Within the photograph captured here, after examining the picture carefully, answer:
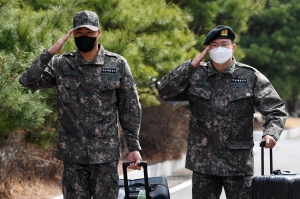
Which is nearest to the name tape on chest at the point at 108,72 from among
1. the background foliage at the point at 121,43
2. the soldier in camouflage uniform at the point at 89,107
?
the soldier in camouflage uniform at the point at 89,107

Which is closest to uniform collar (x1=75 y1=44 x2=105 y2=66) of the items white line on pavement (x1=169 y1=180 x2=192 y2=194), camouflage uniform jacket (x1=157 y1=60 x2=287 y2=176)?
camouflage uniform jacket (x1=157 y1=60 x2=287 y2=176)

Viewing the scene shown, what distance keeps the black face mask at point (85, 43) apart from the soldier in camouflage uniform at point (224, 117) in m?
0.65

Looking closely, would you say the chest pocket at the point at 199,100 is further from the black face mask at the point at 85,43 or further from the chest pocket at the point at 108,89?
the black face mask at the point at 85,43

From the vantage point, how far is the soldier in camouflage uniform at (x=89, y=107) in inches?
227

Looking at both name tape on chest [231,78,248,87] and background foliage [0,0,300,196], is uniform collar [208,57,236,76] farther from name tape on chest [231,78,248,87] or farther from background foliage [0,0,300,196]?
background foliage [0,0,300,196]

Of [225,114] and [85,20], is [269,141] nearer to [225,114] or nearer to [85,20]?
[225,114]

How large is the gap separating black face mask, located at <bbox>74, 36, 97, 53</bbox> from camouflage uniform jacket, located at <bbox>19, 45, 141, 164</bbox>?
12cm

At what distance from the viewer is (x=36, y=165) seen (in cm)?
1012

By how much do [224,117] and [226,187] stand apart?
50 cm

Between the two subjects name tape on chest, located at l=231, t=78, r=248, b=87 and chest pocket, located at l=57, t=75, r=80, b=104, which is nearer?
chest pocket, located at l=57, t=75, r=80, b=104

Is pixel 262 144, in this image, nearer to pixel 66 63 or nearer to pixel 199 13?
pixel 66 63

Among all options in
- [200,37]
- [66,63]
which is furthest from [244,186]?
[200,37]

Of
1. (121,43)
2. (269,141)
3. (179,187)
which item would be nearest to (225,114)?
(269,141)

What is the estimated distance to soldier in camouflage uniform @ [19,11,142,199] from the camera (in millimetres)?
5754
